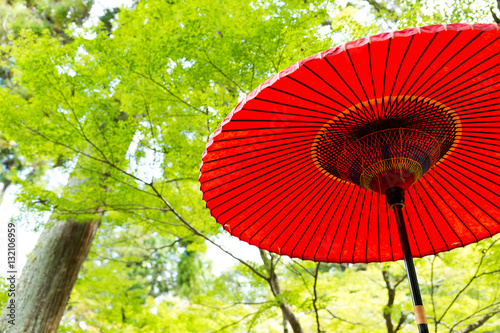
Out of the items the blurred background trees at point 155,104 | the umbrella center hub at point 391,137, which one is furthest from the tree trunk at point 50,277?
the umbrella center hub at point 391,137

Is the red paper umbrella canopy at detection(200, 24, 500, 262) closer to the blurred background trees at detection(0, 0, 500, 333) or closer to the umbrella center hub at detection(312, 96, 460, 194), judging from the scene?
the umbrella center hub at detection(312, 96, 460, 194)

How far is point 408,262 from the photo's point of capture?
1427mm

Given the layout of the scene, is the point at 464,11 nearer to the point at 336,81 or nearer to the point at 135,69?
the point at 336,81

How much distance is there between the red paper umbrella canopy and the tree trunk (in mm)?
3731

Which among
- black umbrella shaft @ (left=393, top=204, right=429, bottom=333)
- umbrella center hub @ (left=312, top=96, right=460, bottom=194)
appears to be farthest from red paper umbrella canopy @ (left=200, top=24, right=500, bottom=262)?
black umbrella shaft @ (left=393, top=204, right=429, bottom=333)

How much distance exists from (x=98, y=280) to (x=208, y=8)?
16.4 feet

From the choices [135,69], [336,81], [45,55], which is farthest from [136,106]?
[336,81]

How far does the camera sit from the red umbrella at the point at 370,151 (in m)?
1.42

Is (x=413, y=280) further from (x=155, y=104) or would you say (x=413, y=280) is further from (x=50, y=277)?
(x=50, y=277)

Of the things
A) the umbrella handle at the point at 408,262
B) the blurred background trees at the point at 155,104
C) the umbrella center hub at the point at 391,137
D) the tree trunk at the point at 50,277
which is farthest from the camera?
the tree trunk at the point at 50,277

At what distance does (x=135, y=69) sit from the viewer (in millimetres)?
3691

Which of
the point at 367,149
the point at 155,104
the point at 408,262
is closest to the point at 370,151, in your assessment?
the point at 367,149

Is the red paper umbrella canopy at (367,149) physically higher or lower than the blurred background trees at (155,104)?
lower

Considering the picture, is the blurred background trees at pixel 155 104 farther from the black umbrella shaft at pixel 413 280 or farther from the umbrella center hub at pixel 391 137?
the black umbrella shaft at pixel 413 280
